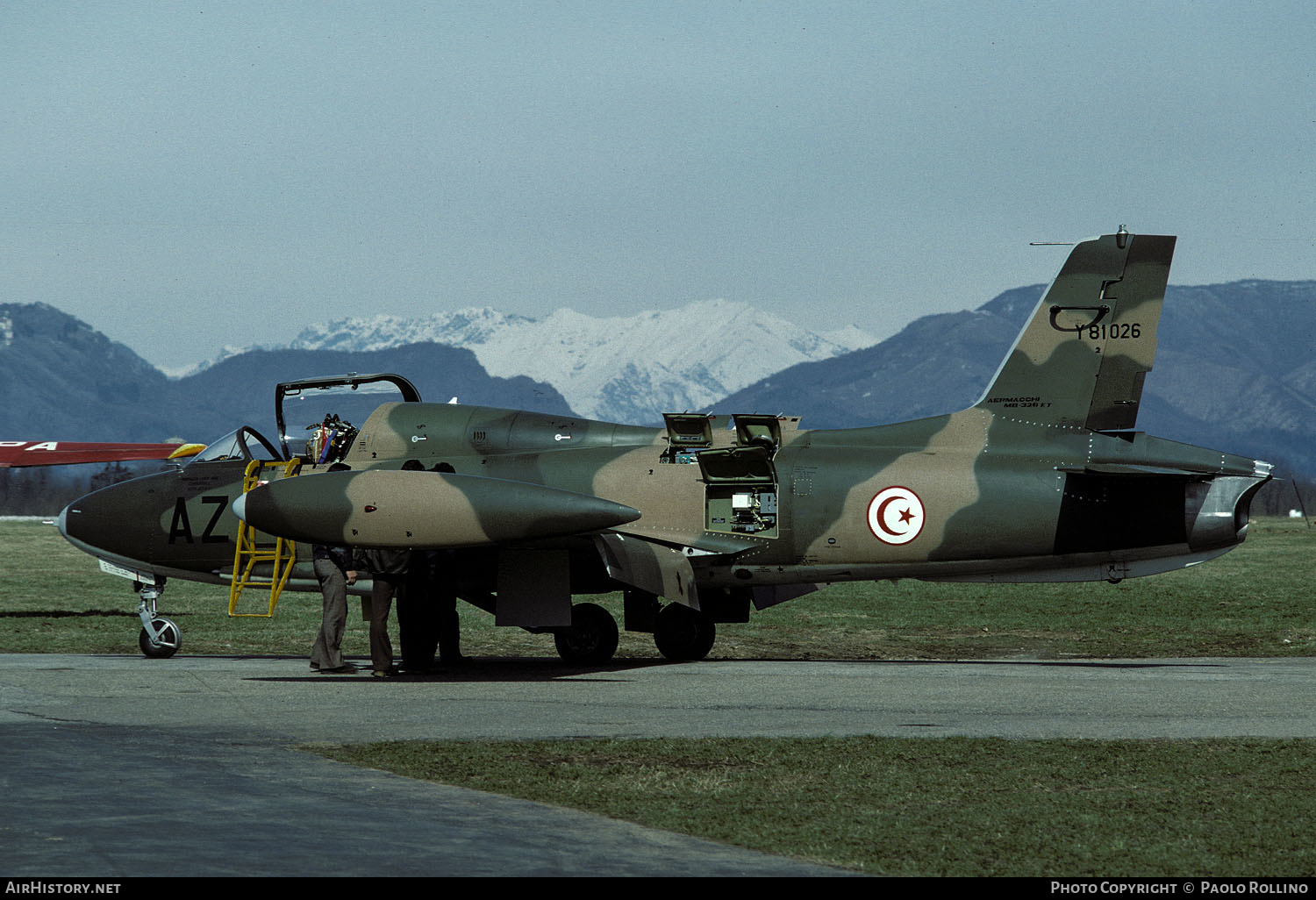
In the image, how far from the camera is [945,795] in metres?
9.19

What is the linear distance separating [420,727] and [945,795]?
4651mm

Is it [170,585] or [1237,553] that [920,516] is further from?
[1237,553]

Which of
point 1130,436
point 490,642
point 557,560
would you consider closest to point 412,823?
point 557,560

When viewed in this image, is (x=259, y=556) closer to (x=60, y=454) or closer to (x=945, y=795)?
(x=945, y=795)

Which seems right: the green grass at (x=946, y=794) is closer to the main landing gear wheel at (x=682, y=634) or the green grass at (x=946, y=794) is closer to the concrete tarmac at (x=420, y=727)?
the concrete tarmac at (x=420, y=727)

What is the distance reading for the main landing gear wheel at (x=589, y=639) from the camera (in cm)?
1808

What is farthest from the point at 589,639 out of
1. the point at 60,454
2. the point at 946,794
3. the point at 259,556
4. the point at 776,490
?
the point at 60,454

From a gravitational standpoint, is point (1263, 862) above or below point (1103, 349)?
below

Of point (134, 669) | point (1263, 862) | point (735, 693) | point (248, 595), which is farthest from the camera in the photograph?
point (248, 595)

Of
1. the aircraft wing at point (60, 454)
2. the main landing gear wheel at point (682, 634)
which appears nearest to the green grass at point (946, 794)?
the main landing gear wheel at point (682, 634)

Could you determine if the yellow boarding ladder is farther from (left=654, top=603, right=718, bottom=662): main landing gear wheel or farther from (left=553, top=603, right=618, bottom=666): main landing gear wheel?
(left=654, top=603, right=718, bottom=662): main landing gear wheel

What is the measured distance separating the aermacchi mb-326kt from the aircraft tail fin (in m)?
0.02

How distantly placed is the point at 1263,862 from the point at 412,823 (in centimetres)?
425

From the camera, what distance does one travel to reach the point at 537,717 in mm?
12836
